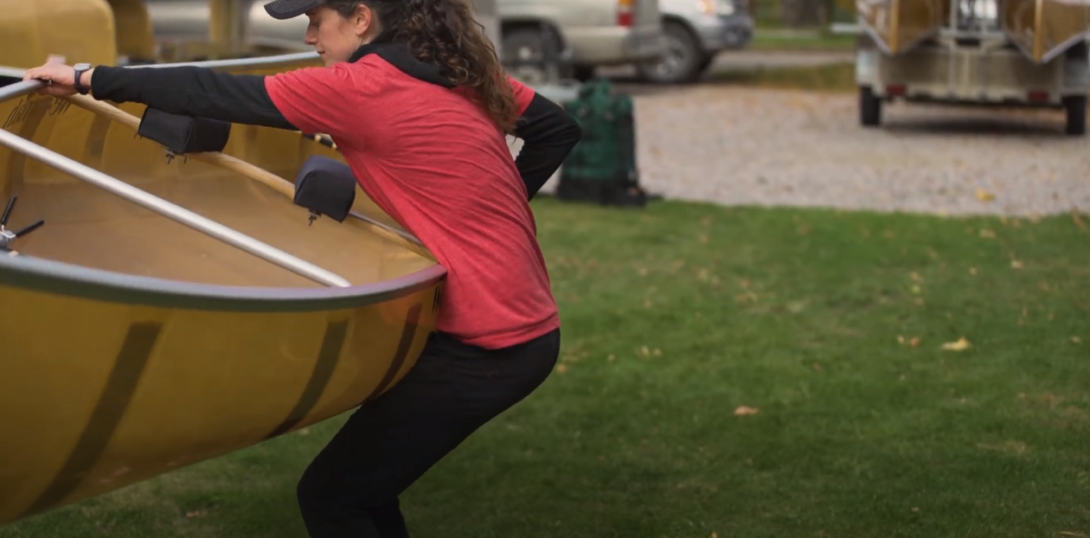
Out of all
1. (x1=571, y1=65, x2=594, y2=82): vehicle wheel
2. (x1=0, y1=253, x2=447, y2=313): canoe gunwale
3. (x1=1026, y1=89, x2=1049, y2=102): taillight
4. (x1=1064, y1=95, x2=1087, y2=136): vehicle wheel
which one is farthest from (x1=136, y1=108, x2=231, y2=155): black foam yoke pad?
Result: (x1=571, y1=65, x2=594, y2=82): vehicle wheel

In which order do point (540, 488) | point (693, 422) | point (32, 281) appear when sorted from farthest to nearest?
1. point (693, 422)
2. point (540, 488)
3. point (32, 281)

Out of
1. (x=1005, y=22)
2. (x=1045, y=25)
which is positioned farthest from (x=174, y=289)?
(x=1005, y=22)

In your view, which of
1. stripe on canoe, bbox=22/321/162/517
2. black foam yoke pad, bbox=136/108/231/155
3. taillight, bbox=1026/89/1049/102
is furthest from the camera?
taillight, bbox=1026/89/1049/102

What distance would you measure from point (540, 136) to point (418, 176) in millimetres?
656

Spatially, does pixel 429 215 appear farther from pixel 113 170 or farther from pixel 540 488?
pixel 540 488

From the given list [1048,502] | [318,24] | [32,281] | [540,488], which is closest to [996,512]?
[1048,502]

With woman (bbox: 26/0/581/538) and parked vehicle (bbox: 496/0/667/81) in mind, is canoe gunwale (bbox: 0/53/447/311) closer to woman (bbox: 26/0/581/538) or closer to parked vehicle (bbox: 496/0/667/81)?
woman (bbox: 26/0/581/538)

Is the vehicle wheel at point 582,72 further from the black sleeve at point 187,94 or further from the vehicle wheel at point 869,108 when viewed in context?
the black sleeve at point 187,94

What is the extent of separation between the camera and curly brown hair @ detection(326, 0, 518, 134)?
317 centimetres

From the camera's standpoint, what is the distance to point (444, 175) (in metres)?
3.15

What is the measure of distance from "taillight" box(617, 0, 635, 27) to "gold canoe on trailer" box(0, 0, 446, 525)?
42.8 feet

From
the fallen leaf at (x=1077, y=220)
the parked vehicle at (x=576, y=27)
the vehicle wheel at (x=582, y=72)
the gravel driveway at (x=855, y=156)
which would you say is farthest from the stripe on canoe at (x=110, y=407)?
the vehicle wheel at (x=582, y=72)

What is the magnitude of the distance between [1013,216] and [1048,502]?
5514 mm

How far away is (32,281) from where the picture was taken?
259 centimetres
